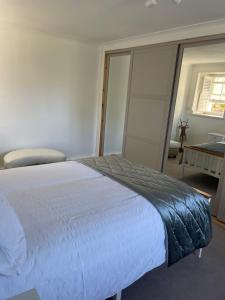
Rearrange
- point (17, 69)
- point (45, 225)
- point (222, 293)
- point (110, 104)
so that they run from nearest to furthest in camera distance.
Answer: point (45, 225), point (222, 293), point (17, 69), point (110, 104)

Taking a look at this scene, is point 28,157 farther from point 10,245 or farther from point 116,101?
point 10,245

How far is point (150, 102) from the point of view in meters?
3.54

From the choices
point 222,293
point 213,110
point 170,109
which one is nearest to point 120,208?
point 222,293

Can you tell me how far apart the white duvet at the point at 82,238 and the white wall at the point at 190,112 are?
2.10 meters

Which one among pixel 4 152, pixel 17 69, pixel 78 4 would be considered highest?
pixel 78 4

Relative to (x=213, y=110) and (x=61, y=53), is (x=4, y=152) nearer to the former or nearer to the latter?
(x=61, y=53)

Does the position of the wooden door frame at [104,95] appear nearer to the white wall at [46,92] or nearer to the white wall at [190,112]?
the white wall at [46,92]

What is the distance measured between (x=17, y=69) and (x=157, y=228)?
3.36 meters

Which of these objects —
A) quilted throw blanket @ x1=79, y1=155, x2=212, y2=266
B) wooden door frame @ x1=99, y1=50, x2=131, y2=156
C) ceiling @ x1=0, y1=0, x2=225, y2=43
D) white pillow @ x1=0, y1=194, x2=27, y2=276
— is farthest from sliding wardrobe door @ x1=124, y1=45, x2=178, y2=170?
white pillow @ x1=0, y1=194, x2=27, y2=276

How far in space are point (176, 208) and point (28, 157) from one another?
2.54 m

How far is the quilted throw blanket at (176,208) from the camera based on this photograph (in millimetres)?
1689

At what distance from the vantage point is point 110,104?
4.87 metres

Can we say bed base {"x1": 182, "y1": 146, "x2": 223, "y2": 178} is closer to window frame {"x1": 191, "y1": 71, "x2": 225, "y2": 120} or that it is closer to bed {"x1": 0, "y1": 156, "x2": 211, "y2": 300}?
window frame {"x1": 191, "y1": 71, "x2": 225, "y2": 120}

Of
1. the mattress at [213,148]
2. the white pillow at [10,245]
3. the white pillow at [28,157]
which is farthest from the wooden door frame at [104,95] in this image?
the white pillow at [10,245]
